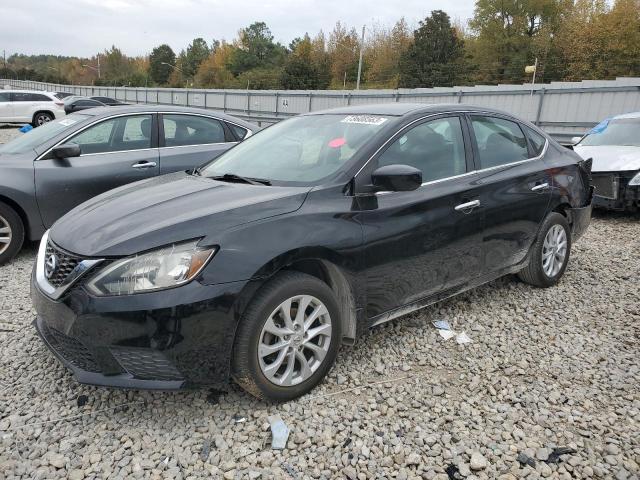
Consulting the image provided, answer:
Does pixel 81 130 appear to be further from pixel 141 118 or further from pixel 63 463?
pixel 63 463

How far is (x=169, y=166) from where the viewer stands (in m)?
5.66

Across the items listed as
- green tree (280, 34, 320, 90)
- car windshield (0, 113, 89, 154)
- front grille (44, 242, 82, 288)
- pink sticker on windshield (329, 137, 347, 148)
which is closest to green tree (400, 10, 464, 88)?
green tree (280, 34, 320, 90)

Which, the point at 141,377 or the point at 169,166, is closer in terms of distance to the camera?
the point at 141,377

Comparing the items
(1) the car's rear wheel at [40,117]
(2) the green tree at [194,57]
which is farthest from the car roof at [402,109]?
(2) the green tree at [194,57]

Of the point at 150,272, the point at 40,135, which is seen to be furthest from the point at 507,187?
the point at 40,135

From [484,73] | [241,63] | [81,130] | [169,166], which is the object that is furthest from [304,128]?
[241,63]

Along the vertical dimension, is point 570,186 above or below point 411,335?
above

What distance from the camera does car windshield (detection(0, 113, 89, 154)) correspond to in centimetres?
534

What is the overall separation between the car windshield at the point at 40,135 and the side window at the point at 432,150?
3.85 m

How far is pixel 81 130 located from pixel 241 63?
89425mm

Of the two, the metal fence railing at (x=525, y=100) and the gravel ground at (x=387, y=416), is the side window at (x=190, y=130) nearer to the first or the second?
the gravel ground at (x=387, y=416)

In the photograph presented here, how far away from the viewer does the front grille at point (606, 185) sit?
23.6ft

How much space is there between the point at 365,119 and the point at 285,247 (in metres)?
1.32

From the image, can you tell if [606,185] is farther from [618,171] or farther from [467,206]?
[467,206]
